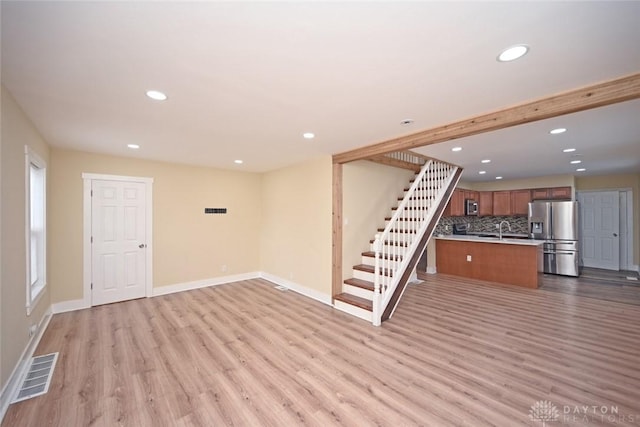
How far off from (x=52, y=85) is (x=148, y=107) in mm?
626

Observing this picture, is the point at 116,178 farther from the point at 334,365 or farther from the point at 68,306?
the point at 334,365

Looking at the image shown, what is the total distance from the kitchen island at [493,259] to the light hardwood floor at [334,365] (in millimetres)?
1061

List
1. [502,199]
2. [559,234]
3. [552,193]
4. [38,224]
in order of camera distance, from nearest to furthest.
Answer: [38,224] → [559,234] → [552,193] → [502,199]

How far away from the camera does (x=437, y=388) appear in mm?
2215

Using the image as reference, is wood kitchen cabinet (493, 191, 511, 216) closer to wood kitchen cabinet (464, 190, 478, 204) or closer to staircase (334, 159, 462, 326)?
wood kitchen cabinet (464, 190, 478, 204)

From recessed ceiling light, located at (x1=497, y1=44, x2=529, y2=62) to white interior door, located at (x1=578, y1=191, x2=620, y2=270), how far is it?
8236 mm

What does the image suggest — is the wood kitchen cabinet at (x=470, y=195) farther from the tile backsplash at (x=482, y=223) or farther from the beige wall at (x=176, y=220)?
the beige wall at (x=176, y=220)

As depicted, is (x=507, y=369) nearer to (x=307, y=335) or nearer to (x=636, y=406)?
(x=636, y=406)

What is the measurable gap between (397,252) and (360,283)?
→ 0.90 m

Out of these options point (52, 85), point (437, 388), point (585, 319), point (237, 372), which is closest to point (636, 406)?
point (437, 388)

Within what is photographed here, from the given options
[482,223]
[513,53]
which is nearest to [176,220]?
[513,53]

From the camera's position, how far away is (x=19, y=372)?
2340mm

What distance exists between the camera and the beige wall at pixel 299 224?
14.7ft

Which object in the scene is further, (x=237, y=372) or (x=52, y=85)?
(x=237, y=372)
